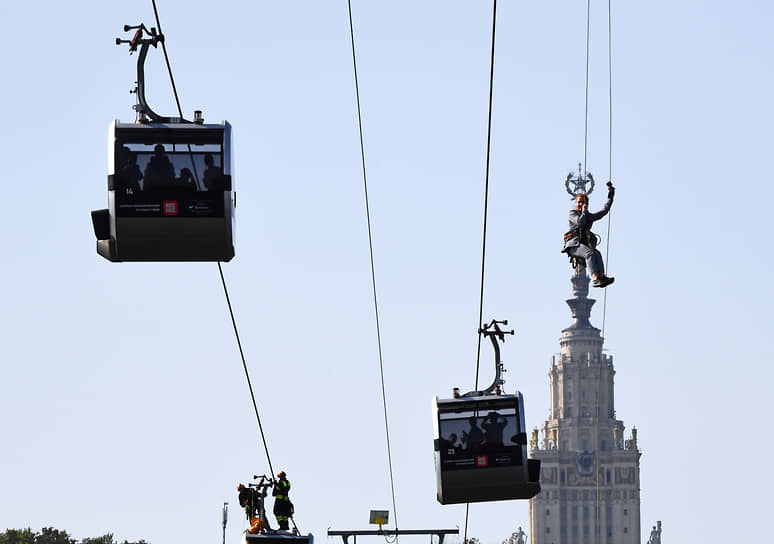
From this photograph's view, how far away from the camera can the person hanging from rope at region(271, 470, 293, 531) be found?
54594 millimetres

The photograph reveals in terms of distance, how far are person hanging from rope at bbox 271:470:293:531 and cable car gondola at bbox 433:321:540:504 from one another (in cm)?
387

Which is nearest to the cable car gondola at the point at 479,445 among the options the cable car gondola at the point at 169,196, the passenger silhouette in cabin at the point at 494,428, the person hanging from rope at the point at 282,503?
the passenger silhouette in cabin at the point at 494,428

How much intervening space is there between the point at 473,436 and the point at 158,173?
14.3m

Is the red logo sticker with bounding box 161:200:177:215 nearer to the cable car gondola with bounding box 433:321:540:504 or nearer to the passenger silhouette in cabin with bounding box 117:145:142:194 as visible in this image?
the passenger silhouette in cabin with bounding box 117:145:142:194

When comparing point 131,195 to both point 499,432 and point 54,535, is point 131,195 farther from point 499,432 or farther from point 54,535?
point 54,535

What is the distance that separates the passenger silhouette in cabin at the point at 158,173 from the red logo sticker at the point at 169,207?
0.32m

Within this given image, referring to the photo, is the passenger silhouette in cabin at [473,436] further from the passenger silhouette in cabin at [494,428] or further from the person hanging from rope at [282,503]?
the person hanging from rope at [282,503]

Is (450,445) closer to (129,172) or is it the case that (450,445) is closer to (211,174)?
(211,174)

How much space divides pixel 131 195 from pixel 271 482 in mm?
15659

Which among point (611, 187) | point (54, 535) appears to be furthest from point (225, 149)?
point (54, 535)

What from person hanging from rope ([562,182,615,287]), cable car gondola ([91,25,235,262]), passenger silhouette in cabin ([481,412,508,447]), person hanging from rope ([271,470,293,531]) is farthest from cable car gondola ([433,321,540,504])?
cable car gondola ([91,25,235,262])

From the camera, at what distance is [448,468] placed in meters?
52.7

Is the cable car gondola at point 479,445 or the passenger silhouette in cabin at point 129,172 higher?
the passenger silhouette in cabin at point 129,172

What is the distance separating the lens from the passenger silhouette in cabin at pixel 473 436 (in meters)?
52.7
